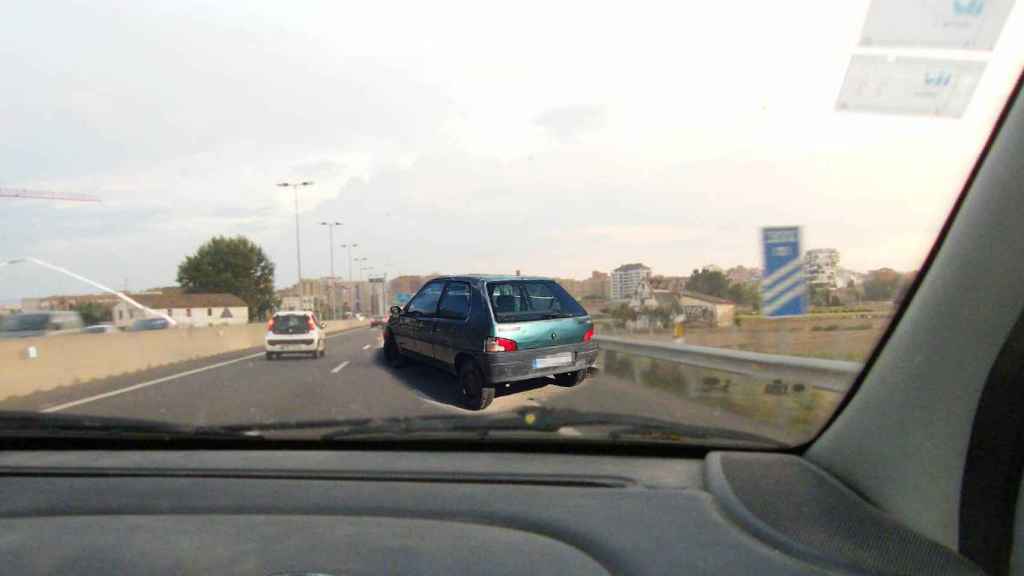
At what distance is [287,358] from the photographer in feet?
21.0

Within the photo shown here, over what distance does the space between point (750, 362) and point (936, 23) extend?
222 centimetres

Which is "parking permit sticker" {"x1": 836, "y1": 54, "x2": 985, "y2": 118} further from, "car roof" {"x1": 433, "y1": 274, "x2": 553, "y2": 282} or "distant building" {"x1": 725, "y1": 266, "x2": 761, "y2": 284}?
"car roof" {"x1": 433, "y1": 274, "x2": 553, "y2": 282}

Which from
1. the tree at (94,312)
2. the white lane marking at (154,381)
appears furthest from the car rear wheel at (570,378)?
the tree at (94,312)

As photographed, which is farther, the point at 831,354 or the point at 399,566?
the point at 831,354

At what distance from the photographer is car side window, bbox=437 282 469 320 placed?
4.70 meters

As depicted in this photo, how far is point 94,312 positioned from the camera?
17.2ft

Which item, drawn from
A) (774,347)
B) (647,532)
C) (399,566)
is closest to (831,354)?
(774,347)

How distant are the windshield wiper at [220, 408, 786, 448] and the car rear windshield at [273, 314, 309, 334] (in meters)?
2.10

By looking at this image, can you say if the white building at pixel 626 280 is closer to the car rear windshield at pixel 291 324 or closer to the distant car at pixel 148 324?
the car rear windshield at pixel 291 324

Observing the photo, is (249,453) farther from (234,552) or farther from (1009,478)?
(1009,478)

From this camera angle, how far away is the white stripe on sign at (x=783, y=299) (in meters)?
4.10

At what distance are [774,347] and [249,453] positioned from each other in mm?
3286

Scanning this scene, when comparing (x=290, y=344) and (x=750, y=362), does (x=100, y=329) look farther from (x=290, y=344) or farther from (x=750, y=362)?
(x=750, y=362)

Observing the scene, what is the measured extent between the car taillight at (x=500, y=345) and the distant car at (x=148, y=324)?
3.16 m
